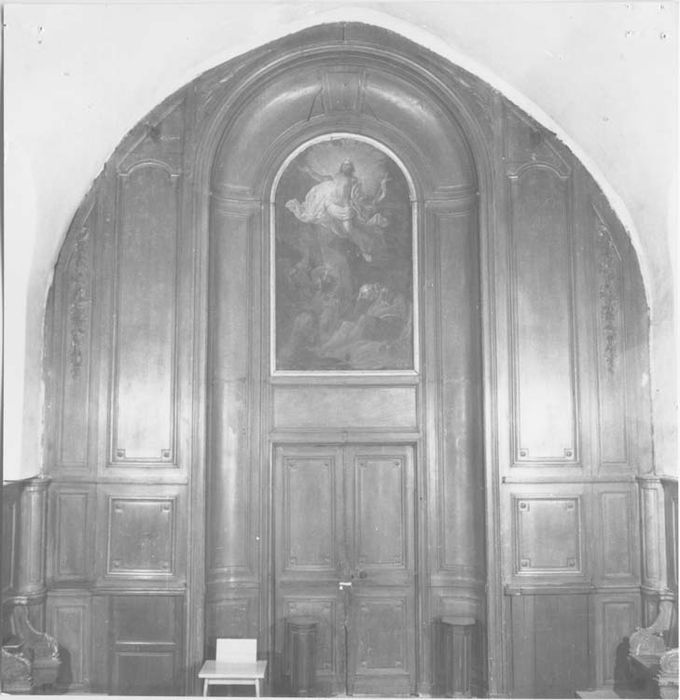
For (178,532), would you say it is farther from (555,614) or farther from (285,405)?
(555,614)

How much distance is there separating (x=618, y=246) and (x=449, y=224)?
123 centimetres

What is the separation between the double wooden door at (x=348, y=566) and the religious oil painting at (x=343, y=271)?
77cm

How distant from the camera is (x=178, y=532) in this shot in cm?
630

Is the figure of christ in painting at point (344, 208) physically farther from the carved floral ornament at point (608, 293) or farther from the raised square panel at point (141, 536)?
the raised square panel at point (141, 536)

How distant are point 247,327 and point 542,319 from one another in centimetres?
212

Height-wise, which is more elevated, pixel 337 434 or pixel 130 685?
pixel 337 434

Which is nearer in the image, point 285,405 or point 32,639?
point 32,639

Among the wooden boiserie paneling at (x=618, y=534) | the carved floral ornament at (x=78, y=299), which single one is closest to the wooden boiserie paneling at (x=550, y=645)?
the wooden boiserie paneling at (x=618, y=534)

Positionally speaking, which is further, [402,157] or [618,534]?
[402,157]

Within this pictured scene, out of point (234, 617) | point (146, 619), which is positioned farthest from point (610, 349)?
point (146, 619)

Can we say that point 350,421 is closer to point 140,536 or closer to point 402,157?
point 140,536

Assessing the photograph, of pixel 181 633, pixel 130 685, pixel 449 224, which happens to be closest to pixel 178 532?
pixel 181 633

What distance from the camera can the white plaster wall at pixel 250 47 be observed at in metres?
5.30

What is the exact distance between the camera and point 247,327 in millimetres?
6707
